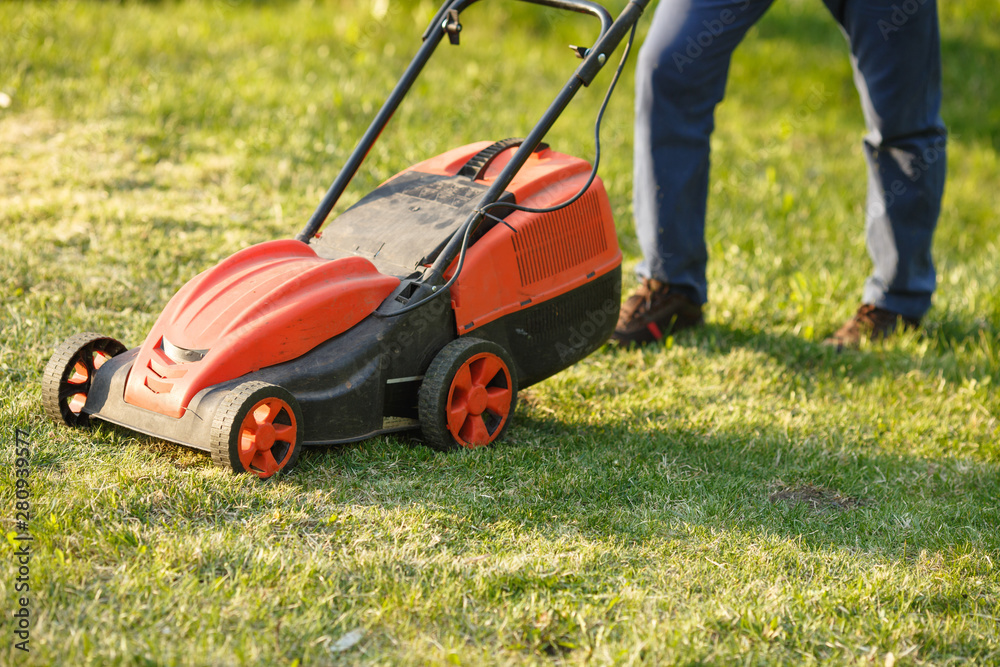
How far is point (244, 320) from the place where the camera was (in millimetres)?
2293

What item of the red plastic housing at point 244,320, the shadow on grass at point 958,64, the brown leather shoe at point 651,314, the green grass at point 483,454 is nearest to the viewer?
the green grass at point 483,454

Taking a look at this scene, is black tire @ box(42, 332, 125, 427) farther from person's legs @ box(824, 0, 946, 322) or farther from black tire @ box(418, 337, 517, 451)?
person's legs @ box(824, 0, 946, 322)

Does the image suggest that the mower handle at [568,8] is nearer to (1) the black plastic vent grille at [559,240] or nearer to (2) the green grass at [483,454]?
(1) the black plastic vent grille at [559,240]

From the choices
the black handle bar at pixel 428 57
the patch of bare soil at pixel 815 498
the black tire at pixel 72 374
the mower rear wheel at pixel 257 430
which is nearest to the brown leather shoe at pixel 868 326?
the patch of bare soil at pixel 815 498

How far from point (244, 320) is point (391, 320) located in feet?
1.14

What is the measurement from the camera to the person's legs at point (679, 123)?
3.18 m

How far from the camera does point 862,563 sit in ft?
7.35

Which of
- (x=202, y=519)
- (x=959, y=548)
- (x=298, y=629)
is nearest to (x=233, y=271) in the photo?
(x=202, y=519)

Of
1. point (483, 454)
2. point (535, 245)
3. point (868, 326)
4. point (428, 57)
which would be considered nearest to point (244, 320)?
point (483, 454)

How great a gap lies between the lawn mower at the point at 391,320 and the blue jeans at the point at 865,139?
492 millimetres

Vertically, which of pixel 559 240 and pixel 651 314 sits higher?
Answer: pixel 559 240

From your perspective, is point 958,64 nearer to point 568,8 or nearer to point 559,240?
point 568,8

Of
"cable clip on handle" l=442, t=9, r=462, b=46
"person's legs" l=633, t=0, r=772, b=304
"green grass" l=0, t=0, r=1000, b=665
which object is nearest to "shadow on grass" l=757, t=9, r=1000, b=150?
"green grass" l=0, t=0, r=1000, b=665

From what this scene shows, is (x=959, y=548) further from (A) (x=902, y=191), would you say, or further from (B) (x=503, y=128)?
(B) (x=503, y=128)
